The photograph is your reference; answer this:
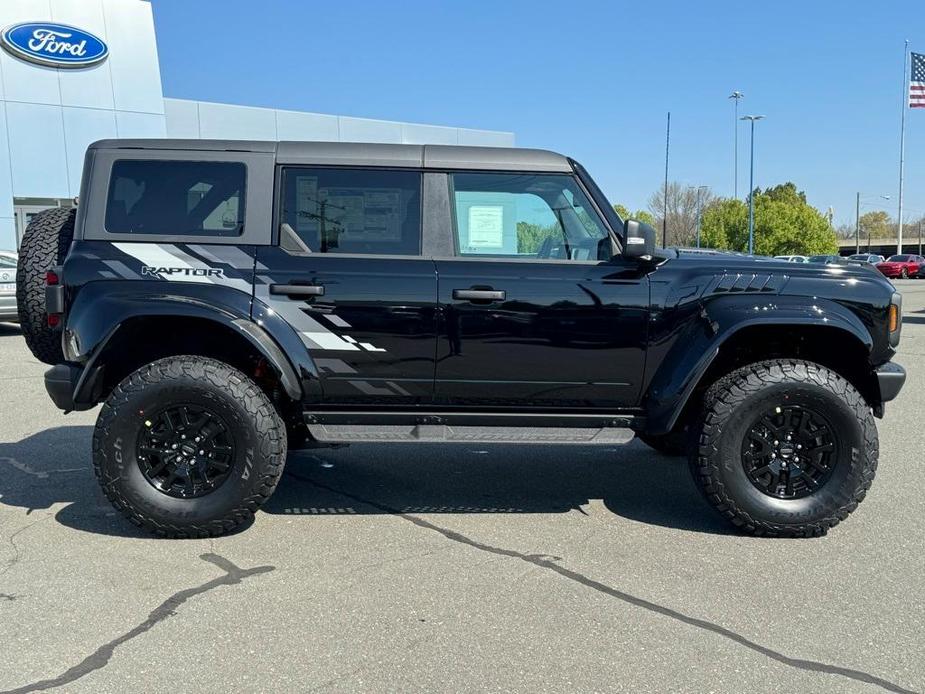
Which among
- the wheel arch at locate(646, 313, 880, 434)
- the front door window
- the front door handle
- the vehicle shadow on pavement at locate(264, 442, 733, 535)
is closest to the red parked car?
the vehicle shadow on pavement at locate(264, 442, 733, 535)

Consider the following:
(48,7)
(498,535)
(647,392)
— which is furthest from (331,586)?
(48,7)

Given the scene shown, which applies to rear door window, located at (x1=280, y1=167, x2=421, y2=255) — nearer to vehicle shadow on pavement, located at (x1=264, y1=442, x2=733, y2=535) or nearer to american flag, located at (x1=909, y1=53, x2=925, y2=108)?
vehicle shadow on pavement, located at (x1=264, y1=442, x2=733, y2=535)

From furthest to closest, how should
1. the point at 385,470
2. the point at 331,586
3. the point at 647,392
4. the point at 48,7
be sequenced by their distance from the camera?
the point at 48,7 < the point at 385,470 < the point at 647,392 < the point at 331,586

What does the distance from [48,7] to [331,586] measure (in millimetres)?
24035

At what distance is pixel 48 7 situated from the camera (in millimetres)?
22688

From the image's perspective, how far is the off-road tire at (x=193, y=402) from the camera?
13.9 ft

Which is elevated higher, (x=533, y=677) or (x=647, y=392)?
(x=647, y=392)

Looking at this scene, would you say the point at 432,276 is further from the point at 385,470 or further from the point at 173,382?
A: the point at 385,470

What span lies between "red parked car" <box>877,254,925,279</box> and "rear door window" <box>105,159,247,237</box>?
167ft

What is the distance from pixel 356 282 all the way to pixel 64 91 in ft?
72.8

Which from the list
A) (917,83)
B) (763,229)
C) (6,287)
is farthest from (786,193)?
(6,287)

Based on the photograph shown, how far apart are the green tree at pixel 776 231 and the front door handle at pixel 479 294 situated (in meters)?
66.4

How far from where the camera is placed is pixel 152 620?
3.39 metres

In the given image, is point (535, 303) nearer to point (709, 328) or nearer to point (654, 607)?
point (709, 328)
